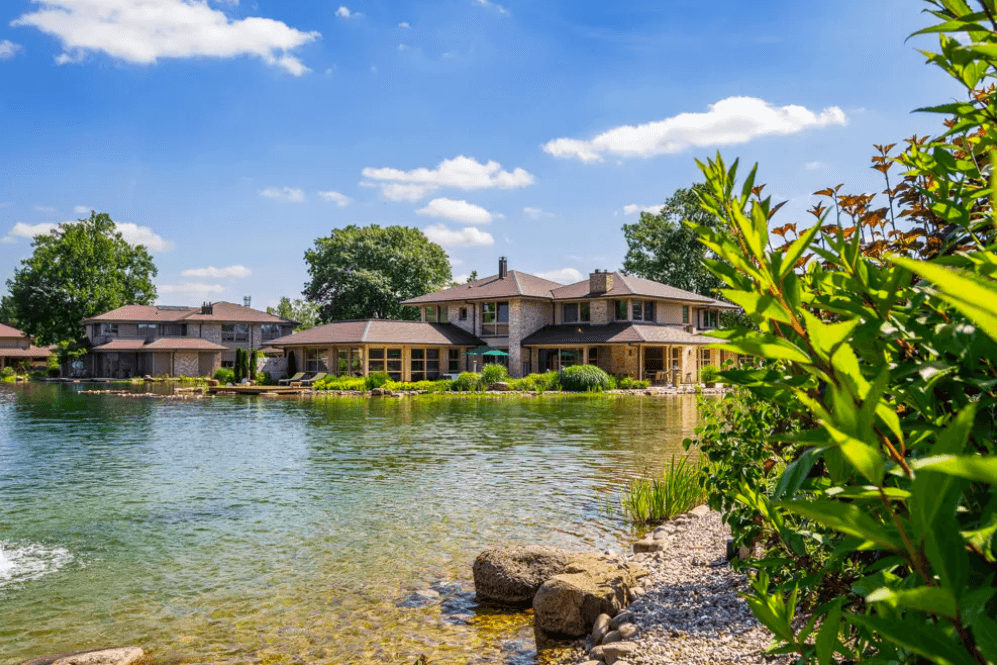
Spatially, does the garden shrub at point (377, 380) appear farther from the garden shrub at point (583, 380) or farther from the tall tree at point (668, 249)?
the tall tree at point (668, 249)

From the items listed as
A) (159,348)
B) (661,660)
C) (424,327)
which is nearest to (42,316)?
(159,348)

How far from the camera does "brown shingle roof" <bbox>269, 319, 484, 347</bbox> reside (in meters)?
45.0

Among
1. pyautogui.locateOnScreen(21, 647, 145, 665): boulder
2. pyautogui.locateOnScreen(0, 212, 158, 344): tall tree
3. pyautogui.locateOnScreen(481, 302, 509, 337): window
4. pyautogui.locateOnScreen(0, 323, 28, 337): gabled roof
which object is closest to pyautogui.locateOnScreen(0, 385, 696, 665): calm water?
pyautogui.locateOnScreen(21, 647, 145, 665): boulder

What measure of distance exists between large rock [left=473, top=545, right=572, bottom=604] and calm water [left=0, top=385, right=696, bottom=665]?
0.30 meters

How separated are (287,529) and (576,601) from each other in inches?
203

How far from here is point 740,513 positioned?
4180mm

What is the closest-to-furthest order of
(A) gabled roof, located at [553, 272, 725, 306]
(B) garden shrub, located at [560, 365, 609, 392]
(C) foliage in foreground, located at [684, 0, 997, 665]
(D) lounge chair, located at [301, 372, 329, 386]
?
(C) foliage in foreground, located at [684, 0, 997, 665] < (B) garden shrub, located at [560, 365, 609, 392] < (D) lounge chair, located at [301, 372, 329, 386] < (A) gabled roof, located at [553, 272, 725, 306]

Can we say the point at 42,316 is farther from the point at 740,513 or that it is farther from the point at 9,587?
the point at 740,513

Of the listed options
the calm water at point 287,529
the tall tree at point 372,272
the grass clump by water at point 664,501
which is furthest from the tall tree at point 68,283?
the grass clump by water at point 664,501

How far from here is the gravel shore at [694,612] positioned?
4.95 meters

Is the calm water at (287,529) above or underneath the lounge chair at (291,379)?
underneath

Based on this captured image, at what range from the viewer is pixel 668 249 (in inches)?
2336

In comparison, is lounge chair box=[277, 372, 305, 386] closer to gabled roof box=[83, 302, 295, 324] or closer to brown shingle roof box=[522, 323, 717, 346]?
brown shingle roof box=[522, 323, 717, 346]

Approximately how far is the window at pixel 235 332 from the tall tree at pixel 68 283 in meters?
12.2
